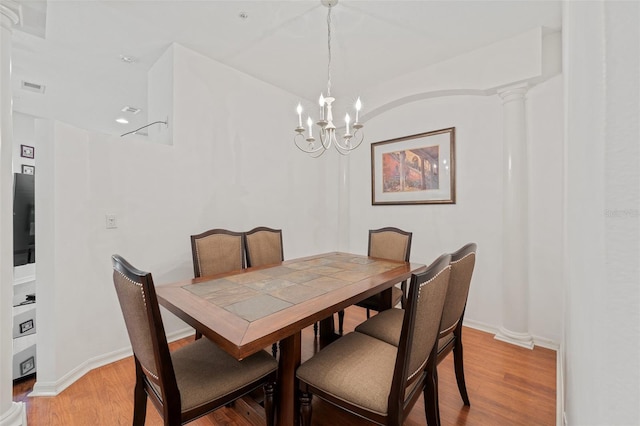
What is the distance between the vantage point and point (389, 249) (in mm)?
2730

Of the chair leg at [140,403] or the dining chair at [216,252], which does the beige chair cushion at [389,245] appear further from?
the chair leg at [140,403]

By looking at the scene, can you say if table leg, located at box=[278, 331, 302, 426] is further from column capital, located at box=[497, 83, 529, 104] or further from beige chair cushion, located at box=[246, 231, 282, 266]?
column capital, located at box=[497, 83, 529, 104]

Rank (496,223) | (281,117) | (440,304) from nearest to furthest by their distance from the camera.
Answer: (440,304), (496,223), (281,117)

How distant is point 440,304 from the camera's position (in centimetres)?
118

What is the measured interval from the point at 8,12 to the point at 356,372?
261 centimetres

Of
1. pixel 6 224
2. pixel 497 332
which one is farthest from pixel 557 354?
pixel 6 224

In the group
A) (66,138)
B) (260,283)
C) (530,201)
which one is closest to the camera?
(260,283)

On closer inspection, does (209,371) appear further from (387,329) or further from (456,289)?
(456,289)

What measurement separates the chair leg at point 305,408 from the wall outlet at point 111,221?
1.98 metres

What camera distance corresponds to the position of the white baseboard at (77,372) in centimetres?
185

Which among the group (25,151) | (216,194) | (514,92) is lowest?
(216,194)

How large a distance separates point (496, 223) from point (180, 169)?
10.2 ft

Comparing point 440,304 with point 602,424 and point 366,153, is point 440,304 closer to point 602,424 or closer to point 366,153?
point 602,424

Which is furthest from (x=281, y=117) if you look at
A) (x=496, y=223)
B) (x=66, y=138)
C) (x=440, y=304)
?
(x=440, y=304)
